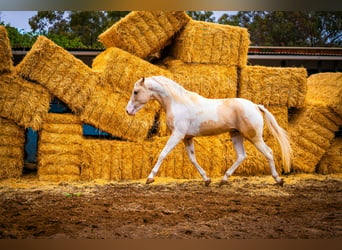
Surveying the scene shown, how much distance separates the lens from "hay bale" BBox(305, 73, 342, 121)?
723 centimetres

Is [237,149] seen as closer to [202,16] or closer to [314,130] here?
[314,130]

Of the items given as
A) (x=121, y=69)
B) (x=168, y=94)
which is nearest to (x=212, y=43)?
(x=168, y=94)

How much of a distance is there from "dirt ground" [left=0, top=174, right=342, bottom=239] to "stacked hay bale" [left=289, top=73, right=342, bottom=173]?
0.97m

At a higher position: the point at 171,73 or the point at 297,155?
the point at 171,73

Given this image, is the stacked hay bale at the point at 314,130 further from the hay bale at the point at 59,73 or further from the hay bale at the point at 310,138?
the hay bale at the point at 59,73

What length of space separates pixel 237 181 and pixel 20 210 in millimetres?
2976

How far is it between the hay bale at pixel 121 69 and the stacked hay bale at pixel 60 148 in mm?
716

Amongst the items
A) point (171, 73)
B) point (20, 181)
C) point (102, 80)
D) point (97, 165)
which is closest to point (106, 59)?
point (102, 80)

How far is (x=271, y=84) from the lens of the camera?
7055mm

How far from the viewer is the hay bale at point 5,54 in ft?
20.0

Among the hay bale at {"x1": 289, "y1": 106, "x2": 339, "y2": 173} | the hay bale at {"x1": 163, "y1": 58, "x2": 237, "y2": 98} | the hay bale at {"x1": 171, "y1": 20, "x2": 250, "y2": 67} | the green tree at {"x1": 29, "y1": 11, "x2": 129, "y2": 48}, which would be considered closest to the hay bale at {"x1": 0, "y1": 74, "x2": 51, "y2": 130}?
the green tree at {"x1": 29, "y1": 11, "x2": 129, "y2": 48}

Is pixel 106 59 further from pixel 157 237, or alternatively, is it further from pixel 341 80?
pixel 341 80

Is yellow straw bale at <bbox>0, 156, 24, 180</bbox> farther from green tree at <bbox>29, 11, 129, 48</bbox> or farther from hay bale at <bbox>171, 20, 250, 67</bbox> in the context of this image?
hay bale at <bbox>171, 20, 250, 67</bbox>

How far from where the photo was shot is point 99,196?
5.34 m
